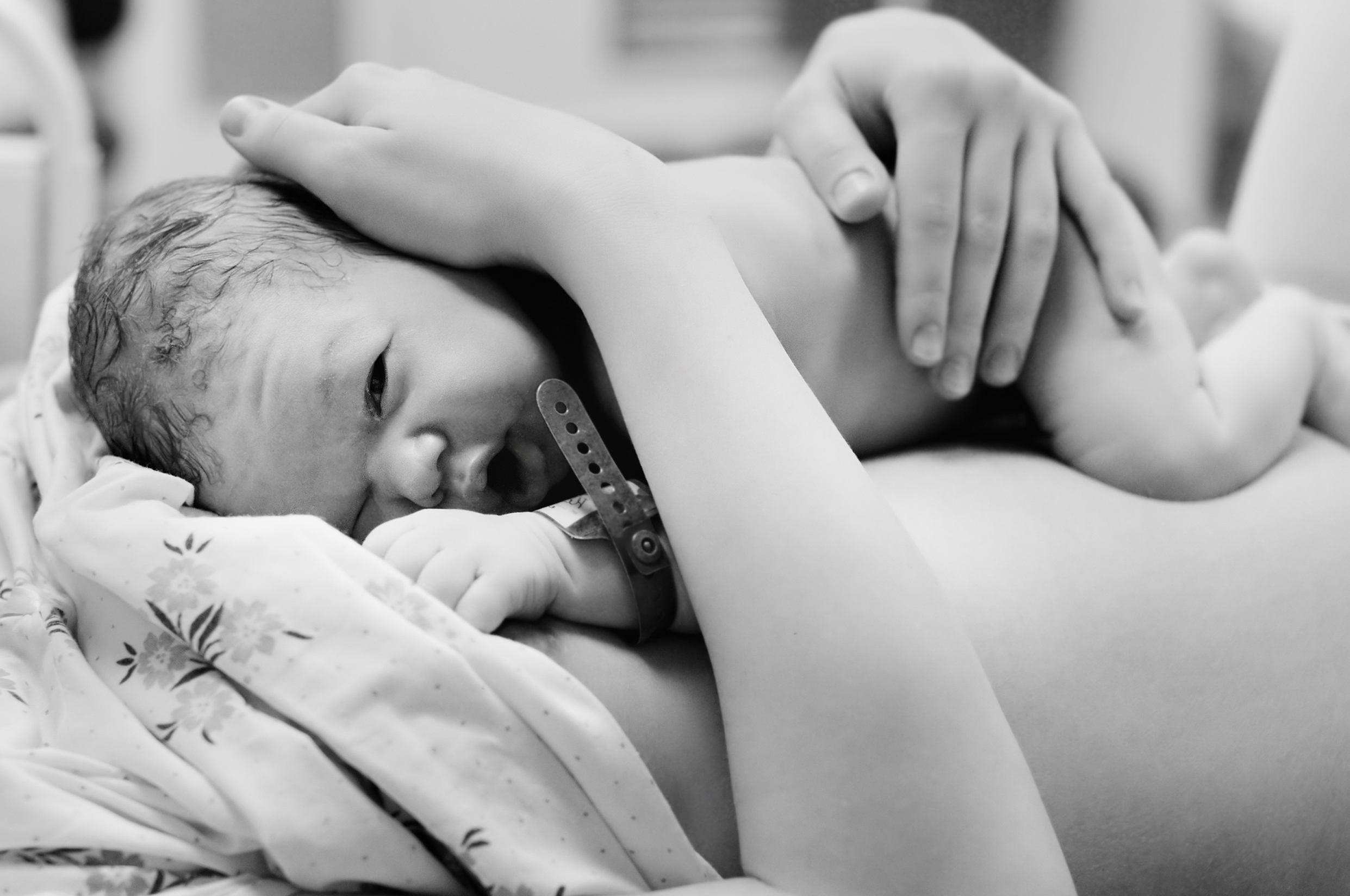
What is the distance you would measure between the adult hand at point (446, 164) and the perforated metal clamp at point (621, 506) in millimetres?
95

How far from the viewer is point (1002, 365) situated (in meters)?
0.85

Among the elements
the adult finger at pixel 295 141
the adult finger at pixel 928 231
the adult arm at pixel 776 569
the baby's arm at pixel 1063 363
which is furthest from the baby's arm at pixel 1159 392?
the adult finger at pixel 295 141

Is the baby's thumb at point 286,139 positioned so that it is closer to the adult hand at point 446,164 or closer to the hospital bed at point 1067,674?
the adult hand at point 446,164

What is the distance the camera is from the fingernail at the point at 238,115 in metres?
0.78

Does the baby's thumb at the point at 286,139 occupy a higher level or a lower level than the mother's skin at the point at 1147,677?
higher

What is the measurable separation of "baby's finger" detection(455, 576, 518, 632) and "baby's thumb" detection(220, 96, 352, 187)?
1.04 ft

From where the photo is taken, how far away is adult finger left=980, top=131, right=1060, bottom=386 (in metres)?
0.83

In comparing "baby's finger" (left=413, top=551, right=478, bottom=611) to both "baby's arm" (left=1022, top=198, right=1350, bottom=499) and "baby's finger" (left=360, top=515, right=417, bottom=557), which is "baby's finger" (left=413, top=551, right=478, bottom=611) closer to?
"baby's finger" (left=360, top=515, right=417, bottom=557)

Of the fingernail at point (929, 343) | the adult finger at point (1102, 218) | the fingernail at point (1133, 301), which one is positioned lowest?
the fingernail at point (929, 343)

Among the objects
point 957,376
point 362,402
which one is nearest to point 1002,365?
point 957,376

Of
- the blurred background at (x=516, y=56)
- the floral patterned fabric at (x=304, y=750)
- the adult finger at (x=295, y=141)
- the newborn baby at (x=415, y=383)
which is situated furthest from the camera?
the blurred background at (x=516, y=56)

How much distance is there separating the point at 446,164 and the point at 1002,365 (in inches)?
16.7

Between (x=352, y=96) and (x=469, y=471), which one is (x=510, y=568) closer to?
(x=469, y=471)

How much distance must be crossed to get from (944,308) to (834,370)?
90mm
